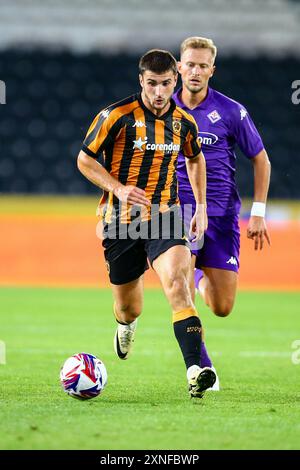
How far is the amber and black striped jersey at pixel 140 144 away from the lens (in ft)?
20.2

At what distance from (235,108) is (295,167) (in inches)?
481

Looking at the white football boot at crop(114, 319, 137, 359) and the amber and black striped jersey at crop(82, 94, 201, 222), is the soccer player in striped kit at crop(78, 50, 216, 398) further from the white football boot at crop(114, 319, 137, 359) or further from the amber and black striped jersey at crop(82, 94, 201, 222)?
the white football boot at crop(114, 319, 137, 359)

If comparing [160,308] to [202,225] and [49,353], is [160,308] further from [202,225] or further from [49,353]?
[202,225]

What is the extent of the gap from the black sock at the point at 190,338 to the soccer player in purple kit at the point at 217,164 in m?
1.25

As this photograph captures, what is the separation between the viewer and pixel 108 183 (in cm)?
604

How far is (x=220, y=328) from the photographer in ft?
35.4

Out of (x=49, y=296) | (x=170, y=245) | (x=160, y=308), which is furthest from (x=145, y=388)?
(x=49, y=296)

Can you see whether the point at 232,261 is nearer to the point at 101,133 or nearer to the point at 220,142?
the point at 220,142

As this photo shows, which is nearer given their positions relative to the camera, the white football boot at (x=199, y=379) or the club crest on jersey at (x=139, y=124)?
the white football boot at (x=199, y=379)

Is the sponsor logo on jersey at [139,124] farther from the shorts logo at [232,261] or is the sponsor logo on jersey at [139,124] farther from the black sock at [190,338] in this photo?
the shorts logo at [232,261]

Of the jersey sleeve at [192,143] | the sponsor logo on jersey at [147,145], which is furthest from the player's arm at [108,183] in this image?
the jersey sleeve at [192,143]

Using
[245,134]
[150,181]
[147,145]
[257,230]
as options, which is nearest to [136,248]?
[150,181]

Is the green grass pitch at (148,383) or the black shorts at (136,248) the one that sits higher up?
the black shorts at (136,248)

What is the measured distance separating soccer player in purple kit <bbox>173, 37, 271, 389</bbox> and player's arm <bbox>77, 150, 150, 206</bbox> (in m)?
1.18
